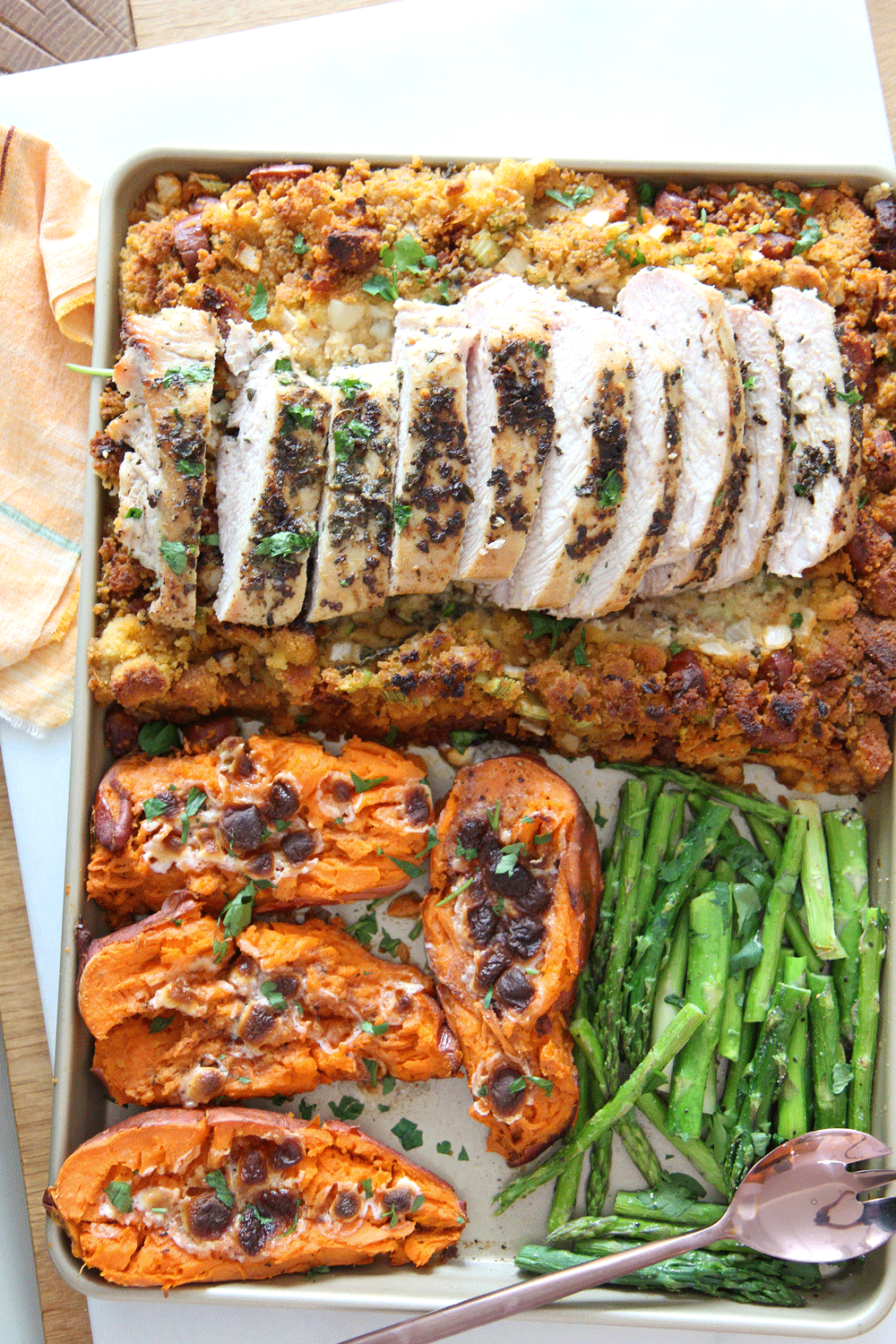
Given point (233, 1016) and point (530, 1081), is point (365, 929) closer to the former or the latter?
point (233, 1016)

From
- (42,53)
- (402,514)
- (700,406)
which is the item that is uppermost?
(42,53)

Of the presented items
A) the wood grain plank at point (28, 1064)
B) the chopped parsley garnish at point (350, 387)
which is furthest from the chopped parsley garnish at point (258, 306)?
the wood grain plank at point (28, 1064)

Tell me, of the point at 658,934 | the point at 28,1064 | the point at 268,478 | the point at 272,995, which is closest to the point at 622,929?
the point at 658,934

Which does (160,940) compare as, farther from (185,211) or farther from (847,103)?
(847,103)

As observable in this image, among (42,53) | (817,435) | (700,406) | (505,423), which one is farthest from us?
(42,53)

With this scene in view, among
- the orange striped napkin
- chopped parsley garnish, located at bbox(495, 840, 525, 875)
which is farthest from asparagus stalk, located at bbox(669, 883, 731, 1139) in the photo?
the orange striped napkin
